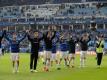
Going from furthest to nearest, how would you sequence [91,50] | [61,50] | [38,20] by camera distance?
[38,20] → [91,50] → [61,50]

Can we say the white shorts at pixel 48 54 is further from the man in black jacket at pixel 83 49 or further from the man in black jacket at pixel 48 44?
the man in black jacket at pixel 83 49

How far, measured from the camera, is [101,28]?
253 feet

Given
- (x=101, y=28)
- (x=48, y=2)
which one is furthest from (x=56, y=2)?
(x=101, y=28)

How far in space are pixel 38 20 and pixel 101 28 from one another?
13.3 m

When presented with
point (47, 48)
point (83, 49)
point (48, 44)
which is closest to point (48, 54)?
point (47, 48)

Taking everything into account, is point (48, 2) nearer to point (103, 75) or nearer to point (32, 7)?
point (32, 7)

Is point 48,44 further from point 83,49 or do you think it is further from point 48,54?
point 83,49

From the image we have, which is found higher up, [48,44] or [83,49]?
[48,44]

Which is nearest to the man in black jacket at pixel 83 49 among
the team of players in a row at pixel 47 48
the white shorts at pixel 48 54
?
the team of players in a row at pixel 47 48

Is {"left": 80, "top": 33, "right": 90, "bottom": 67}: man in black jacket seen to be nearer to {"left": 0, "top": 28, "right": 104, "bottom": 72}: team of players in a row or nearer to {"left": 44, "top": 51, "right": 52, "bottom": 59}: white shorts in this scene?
{"left": 0, "top": 28, "right": 104, "bottom": 72}: team of players in a row

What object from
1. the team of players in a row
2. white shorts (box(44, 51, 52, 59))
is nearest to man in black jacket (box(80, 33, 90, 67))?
the team of players in a row

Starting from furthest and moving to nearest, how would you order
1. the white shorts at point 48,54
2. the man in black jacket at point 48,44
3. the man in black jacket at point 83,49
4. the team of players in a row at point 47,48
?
the man in black jacket at point 83,49
the white shorts at point 48,54
the man in black jacket at point 48,44
the team of players in a row at point 47,48

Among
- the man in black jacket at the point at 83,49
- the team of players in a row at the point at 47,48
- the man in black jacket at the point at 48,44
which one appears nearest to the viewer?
the team of players in a row at the point at 47,48

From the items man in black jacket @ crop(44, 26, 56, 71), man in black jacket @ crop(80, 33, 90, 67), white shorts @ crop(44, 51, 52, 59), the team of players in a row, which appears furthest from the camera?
man in black jacket @ crop(80, 33, 90, 67)
